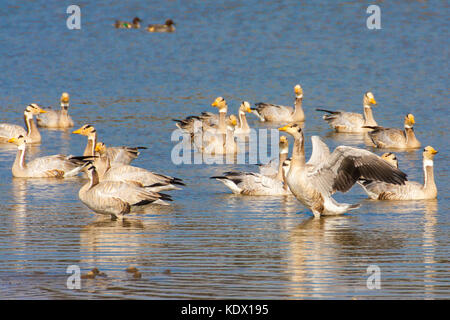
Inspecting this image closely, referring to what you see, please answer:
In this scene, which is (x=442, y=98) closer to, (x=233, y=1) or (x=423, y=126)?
(x=423, y=126)

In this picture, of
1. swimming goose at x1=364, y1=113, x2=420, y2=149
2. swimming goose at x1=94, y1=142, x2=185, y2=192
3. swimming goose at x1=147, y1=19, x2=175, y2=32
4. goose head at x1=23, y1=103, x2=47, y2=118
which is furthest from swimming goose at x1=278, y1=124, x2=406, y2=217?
swimming goose at x1=147, y1=19, x2=175, y2=32

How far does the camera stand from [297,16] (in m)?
41.2

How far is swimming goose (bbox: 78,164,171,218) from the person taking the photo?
13484mm

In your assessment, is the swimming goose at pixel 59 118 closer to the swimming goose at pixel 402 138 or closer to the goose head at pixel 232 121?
the goose head at pixel 232 121

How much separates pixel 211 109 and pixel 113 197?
12.6 metres

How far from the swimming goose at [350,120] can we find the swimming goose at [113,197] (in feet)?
31.7

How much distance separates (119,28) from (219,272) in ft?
108

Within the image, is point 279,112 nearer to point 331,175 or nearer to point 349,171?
point 331,175

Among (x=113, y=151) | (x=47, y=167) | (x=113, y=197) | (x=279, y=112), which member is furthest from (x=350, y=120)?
(x=113, y=197)

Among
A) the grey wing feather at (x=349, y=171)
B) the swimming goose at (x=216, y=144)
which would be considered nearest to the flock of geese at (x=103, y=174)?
the swimming goose at (x=216, y=144)

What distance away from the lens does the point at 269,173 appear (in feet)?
55.2

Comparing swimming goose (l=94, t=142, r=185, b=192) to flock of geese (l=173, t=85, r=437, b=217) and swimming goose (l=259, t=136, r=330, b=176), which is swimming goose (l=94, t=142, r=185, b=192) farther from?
swimming goose (l=259, t=136, r=330, b=176)

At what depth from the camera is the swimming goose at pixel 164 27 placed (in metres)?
40.7

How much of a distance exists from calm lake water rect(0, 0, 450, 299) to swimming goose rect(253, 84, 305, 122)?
0.41 m
